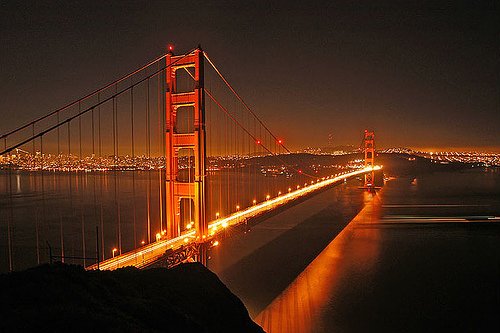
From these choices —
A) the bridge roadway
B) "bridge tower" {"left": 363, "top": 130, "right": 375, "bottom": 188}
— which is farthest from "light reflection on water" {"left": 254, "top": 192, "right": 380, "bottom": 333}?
"bridge tower" {"left": 363, "top": 130, "right": 375, "bottom": 188}

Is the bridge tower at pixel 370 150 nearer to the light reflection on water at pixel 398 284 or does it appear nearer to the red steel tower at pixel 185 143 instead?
the light reflection on water at pixel 398 284

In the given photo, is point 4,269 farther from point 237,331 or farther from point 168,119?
point 237,331

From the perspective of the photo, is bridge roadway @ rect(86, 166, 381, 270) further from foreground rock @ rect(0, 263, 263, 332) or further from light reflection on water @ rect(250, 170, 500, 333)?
light reflection on water @ rect(250, 170, 500, 333)

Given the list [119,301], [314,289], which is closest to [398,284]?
[314,289]

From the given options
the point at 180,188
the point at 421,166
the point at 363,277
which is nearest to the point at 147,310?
the point at 180,188

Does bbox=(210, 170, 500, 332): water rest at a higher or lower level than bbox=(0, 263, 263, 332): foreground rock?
lower
